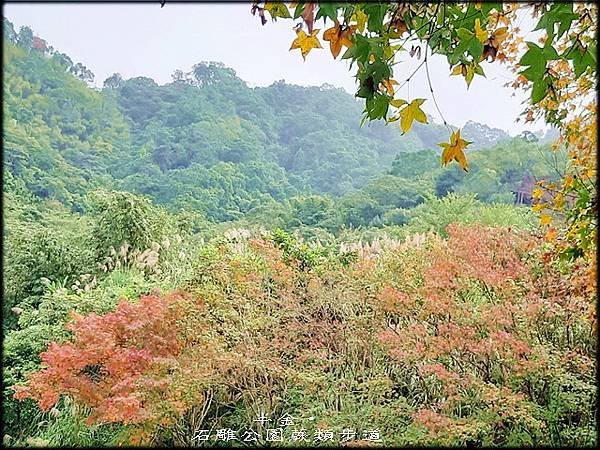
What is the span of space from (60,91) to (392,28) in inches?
460

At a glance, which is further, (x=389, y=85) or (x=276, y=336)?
(x=276, y=336)

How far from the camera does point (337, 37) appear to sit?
0.74 meters

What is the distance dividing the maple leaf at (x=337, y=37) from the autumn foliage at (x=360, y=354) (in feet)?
5.38

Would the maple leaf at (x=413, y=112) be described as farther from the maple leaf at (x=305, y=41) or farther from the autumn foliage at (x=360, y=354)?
the autumn foliage at (x=360, y=354)

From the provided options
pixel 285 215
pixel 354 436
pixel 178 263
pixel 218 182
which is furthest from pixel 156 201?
pixel 354 436

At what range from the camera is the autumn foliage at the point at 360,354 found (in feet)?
7.70

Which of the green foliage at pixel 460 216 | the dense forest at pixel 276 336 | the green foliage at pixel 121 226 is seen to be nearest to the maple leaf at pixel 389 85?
the dense forest at pixel 276 336

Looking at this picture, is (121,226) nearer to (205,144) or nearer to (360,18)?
(360,18)

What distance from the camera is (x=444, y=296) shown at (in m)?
2.86

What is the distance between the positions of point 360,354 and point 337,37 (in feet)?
7.61

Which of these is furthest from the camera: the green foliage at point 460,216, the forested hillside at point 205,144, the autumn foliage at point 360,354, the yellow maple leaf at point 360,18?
the forested hillside at point 205,144

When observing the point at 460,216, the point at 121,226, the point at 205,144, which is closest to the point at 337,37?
the point at 121,226

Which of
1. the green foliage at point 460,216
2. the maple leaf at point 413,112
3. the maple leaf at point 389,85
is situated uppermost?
the green foliage at point 460,216

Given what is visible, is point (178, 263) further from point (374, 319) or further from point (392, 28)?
point (392, 28)
